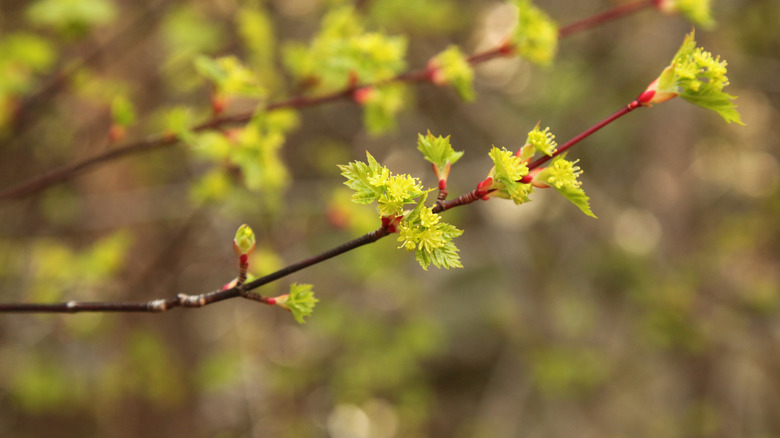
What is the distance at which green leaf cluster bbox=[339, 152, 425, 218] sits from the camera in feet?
3.00

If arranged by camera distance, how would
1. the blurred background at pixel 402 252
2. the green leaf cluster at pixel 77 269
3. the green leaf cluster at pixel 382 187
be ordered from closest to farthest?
1. the green leaf cluster at pixel 382 187
2. the green leaf cluster at pixel 77 269
3. the blurred background at pixel 402 252

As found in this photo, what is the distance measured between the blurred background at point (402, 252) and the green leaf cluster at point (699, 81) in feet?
5.19

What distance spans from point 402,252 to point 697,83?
3.87m

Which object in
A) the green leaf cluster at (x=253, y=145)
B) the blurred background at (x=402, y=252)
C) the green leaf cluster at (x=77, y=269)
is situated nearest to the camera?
the green leaf cluster at (x=253, y=145)

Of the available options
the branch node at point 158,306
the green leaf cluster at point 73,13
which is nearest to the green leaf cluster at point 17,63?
the green leaf cluster at point 73,13

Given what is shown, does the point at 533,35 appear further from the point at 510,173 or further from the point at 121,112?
the point at 121,112

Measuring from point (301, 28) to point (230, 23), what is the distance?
112cm

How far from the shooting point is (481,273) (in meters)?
6.30

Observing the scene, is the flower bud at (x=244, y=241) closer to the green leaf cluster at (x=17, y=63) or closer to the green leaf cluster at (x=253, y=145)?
the green leaf cluster at (x=253, y=145)

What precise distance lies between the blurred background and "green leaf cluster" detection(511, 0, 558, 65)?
84 centimetres

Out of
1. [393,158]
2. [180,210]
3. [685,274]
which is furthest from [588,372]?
[180,210]

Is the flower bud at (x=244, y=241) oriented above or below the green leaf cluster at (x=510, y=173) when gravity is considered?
above

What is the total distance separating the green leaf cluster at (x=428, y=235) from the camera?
915 millimetres

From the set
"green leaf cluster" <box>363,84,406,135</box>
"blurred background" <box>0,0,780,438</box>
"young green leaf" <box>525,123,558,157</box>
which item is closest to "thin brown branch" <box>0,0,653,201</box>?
→ "green leaf cluster" <box>363,84,406,135</box>
